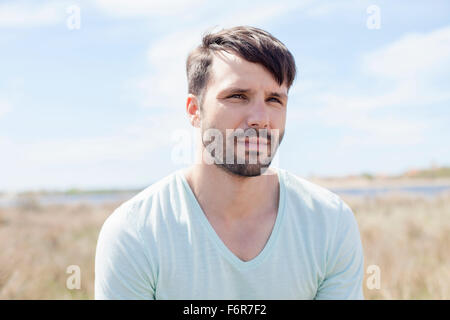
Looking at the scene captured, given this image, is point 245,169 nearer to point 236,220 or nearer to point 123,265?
point 236,220

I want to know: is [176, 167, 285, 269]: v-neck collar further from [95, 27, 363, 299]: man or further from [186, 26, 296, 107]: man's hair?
[186, 26, 296, 107]: man's hair

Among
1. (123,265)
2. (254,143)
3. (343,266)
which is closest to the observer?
(123,265)

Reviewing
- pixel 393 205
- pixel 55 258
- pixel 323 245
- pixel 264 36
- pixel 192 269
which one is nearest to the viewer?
pixel 192 269

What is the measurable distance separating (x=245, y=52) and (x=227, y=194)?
95 centimetres

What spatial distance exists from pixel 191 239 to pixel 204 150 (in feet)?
2.04

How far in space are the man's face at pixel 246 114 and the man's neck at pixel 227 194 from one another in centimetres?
9

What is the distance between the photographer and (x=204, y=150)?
2855 mm

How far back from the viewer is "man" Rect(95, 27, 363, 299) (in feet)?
8.32

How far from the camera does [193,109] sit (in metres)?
3.14

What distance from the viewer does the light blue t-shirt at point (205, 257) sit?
2.52 metres

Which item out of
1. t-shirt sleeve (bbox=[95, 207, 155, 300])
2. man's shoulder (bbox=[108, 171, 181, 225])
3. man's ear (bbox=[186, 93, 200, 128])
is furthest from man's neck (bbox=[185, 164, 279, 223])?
t-shirt sleeve (bbox=[95, 207, 155, 300])

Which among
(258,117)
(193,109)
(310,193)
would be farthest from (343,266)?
(193,109)
